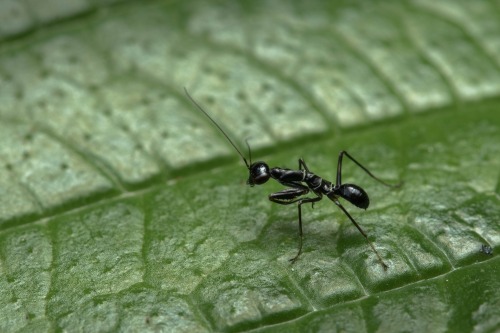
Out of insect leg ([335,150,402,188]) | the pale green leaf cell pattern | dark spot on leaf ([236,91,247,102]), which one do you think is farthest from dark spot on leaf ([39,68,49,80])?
insect leg ([335,150,402,188])

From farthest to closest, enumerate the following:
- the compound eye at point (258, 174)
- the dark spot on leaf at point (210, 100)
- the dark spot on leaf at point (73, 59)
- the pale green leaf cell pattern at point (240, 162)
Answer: the dark spot on leaf at point (73, 59)
the dark spot on leaf at point (210, 100)
the compound eye at point (258, 174)
the pale green leaf cell pattern at point (240, 162)

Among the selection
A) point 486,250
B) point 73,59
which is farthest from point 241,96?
point 486,250

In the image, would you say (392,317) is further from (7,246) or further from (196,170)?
(7,246)

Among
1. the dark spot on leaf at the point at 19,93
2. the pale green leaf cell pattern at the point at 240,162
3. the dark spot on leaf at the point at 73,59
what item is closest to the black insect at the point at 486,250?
the pale green leaf cell pattern at the point at 240,162

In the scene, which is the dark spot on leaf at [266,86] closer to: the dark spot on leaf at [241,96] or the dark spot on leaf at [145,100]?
the dark spot on leaf at [241,96]

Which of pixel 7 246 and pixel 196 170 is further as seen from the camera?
pixel 196 170

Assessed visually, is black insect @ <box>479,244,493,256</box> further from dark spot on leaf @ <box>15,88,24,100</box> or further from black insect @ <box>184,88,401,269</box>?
dark spot on leaf @ <box>15,88,24,100</box>

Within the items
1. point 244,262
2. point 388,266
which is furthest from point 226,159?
point 388,266

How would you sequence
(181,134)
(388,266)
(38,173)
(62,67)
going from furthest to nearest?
(62,67) → (181,134) → (38,173) → (388,266)
